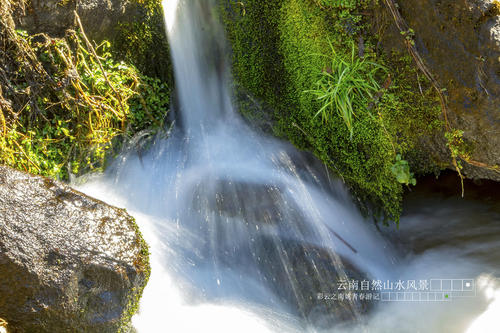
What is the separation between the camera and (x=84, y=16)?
3748 millimetres

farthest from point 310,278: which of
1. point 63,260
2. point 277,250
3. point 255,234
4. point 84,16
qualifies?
point 84,16

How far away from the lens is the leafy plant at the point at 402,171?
11.2 ft

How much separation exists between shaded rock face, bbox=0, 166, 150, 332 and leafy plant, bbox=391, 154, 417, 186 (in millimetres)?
2061

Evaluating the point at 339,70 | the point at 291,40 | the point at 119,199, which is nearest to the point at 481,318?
the point at 339,70

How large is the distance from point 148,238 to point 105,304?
0.98m

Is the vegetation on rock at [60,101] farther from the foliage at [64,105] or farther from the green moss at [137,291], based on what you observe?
the green moss at [137,291]

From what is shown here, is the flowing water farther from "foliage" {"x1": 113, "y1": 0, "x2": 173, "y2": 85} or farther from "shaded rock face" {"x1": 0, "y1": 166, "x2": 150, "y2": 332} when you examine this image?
"shaded rock face" {"x1": 0, "y1": 166, "x2": 150, "y2": 332}

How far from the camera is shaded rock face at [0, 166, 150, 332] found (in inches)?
93.0

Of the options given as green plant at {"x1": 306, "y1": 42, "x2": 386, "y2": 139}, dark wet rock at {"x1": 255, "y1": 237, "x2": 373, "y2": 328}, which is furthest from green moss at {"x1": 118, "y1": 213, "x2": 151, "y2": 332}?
green plant at {"x1": 306, "y1": 42, "x2": 386, "y2": 139}

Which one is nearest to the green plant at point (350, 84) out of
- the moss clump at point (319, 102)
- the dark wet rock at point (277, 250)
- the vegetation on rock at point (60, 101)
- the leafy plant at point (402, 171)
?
the moss clump at point (319, 102)

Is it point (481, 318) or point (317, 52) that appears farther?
point (317, 52)

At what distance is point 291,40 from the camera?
12.2 ft

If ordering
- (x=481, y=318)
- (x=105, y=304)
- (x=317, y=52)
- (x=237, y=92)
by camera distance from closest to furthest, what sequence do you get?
(x=105, y=304) → (x=481, y=318) → (x=317, y=52) → (x=237, y=92)

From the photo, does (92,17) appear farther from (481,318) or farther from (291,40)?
(481,318)
